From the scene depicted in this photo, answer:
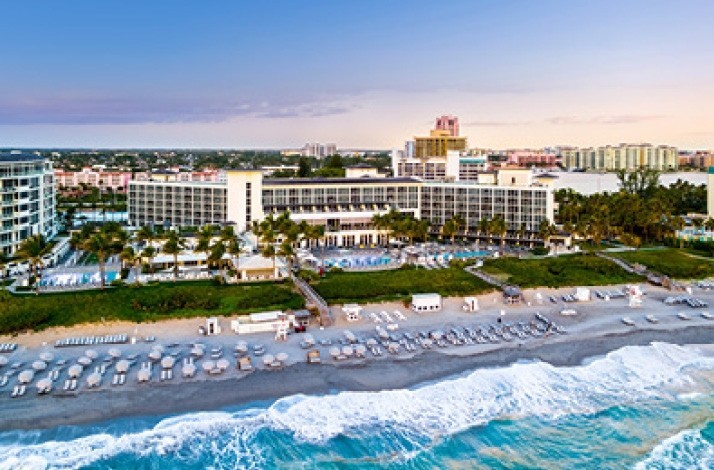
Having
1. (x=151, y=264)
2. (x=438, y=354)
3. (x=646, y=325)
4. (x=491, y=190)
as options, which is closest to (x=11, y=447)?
(x=438, y=354)

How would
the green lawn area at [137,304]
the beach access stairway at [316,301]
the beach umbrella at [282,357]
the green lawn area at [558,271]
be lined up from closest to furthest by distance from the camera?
the beach umbrella at [282,357] < the green lawn area at [137,304] < the beach access stairway at [316,301] < the green lawn area at [558,271]

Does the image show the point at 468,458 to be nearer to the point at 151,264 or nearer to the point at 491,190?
the point at 151,264

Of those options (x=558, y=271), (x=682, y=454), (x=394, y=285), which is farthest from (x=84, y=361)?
(x=558, y=271)

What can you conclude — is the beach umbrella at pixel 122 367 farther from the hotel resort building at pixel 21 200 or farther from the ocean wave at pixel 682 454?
the hotel resort building at pixel 21 200

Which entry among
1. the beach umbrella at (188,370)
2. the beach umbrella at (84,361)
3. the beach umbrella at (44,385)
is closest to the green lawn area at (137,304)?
the beach umbrella at (84,361)

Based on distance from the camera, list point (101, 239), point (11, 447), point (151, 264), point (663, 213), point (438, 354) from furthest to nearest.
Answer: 1. point (663, 213)
2. point (151, 264)
3. point (101, 239)
4. point (438, 354)
5. point (11, 447)

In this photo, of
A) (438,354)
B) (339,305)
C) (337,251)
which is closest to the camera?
(438,354)
